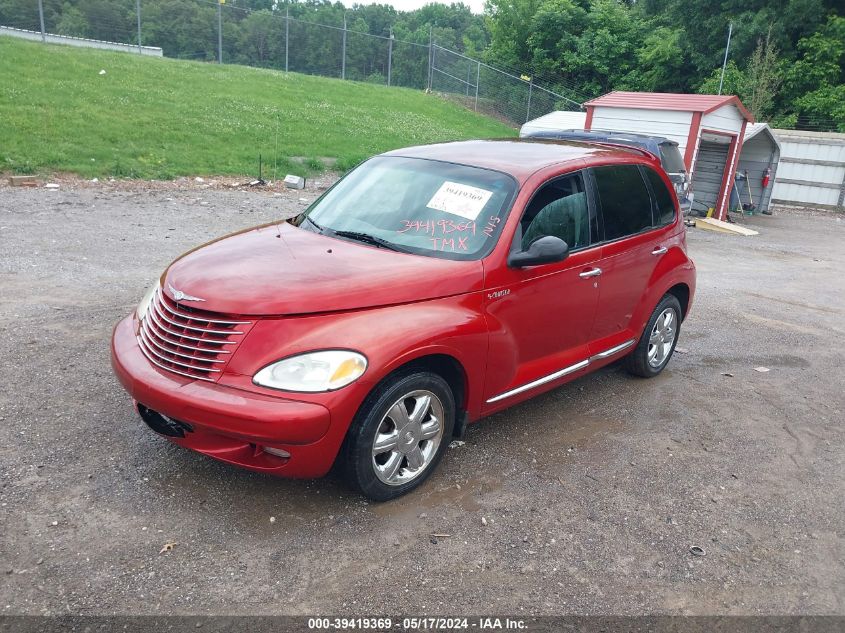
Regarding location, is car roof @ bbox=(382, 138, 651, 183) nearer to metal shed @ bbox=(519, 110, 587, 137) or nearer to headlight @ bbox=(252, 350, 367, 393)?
headlight @ bbox=(252, 350, 367, 393)

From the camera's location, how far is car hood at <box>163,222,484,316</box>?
335cm

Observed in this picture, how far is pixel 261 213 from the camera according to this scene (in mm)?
11914

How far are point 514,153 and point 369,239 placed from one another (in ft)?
4.20

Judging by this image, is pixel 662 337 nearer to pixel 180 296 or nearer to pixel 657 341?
pixel 657 341

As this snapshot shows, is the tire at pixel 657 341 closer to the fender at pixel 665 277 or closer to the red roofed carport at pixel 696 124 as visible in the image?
the fender at pixel 665 277

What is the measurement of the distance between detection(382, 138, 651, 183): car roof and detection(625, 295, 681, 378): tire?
1268 millimetres

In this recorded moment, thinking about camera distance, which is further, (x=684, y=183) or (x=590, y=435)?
(x=684, y=183)

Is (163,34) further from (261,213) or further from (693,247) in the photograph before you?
(693,247)

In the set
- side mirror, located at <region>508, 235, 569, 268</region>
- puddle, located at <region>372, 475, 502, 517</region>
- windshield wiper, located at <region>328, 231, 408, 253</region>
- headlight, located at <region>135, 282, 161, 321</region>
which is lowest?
puddle, located at <region>372, 475, 502, 517</region>

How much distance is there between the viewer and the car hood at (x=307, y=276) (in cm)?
335

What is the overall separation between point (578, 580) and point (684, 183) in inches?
506

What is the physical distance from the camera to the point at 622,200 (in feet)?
16.3

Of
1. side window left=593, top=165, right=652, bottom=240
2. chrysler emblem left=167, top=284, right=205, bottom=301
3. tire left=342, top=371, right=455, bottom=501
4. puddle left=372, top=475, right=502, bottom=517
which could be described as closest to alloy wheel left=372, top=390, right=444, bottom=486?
tire left=342, top=371, right=455, bottom=501

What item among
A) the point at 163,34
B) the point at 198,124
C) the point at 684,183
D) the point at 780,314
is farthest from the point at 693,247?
the point at 163,34
